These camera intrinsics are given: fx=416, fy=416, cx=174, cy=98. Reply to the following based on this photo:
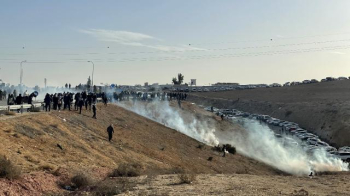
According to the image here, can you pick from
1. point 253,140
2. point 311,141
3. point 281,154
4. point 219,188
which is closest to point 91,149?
point 219,188

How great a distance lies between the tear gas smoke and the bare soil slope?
22.8 feet

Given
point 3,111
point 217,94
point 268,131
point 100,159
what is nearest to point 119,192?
point 100,159

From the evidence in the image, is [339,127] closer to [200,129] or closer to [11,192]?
[200,129]

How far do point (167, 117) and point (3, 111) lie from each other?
39.0 meters

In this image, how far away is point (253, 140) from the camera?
6588cm

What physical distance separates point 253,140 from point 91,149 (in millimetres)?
41976

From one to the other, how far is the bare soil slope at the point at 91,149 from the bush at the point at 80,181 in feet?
2.65

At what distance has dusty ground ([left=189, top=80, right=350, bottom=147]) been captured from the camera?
75.9 meters

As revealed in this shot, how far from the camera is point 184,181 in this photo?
67.4 feet

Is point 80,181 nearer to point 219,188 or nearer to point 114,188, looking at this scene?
point 114,188

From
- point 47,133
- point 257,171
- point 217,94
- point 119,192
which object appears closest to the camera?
point 119,192

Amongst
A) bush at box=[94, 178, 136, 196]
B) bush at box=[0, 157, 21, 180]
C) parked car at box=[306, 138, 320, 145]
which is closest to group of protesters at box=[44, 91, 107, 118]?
bush at box=[94, 178, 136, 196]

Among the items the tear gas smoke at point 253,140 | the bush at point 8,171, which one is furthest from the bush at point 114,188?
the tear gas smoke at point 253,140

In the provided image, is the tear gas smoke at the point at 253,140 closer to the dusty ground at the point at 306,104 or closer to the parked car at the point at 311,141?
→ the parked car at the point at 311,141
